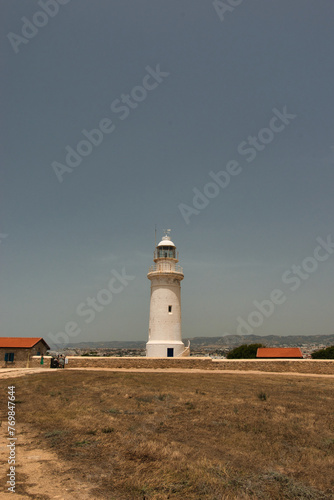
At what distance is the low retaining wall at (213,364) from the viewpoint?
22.5m

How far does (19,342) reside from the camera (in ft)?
106

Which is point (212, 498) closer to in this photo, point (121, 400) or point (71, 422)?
point (71, 422)

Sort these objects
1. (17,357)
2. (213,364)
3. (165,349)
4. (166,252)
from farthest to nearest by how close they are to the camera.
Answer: (17,357) < (166,252) < (165,349) < (213,364)

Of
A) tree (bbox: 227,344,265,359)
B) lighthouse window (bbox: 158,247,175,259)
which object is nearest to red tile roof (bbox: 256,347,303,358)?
tree (bbox: 227,344,265,359)

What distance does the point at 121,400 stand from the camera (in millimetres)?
12641

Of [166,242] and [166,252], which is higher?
[166,242]

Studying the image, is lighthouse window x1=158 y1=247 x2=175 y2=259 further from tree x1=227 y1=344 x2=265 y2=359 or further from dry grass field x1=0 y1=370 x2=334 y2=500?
tree x1=227 y1=344 x2=265 y2=359

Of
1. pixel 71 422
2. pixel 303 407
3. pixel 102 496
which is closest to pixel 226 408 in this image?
pixel 303 407

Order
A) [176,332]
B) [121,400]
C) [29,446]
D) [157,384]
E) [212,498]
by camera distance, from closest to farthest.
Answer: [212,498]
[29,446]
[121,400]
[157,384]
[176,332]

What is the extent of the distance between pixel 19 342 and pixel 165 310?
14573 millimetres

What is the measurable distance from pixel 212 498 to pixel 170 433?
338cm

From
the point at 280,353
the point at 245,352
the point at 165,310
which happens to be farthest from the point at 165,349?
the point at 245,352

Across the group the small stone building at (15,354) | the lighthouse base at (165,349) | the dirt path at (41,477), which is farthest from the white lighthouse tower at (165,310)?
the dirt path at (41,477)

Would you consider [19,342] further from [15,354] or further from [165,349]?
[165,349]
